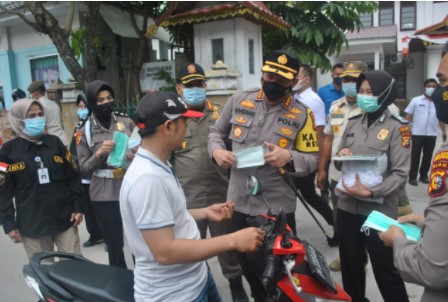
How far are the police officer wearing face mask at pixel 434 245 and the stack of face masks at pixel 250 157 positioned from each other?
39.2 inches

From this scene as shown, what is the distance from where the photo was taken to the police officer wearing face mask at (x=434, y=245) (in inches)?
56.6

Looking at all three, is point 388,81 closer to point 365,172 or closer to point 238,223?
point 365,172

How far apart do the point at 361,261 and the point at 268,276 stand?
1443mm

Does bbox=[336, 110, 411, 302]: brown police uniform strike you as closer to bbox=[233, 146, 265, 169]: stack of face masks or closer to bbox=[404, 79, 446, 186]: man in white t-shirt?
bbox=[233, 146, 265, 169]: stack of face masks

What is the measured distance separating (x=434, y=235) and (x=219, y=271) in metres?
2.82

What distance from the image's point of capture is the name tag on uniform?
9.29 ft

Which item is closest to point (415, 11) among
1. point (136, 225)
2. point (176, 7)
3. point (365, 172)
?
point (176, 7)

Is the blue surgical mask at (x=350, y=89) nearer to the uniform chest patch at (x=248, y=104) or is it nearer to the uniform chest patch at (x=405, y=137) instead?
the uniform chest patch at (x=405, y=137)

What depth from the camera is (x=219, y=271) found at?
3975mm

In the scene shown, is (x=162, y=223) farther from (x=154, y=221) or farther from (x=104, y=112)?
(x=104, y=112)

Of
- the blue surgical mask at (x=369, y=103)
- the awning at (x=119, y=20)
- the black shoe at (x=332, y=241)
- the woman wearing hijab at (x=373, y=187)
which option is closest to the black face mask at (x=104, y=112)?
the woman wearing hijab at (x=373, y=187)

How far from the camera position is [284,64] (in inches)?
100

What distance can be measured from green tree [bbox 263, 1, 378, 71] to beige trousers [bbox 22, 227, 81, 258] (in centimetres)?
688

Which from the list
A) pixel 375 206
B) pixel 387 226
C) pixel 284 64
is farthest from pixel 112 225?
pixel 387 226
